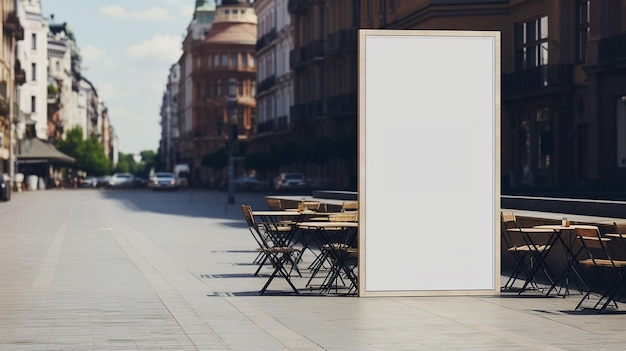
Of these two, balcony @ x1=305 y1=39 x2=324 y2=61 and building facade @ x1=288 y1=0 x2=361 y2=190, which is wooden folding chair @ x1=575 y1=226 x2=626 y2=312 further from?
balcony @ x1=305 y1=39 x2=324 y2=61

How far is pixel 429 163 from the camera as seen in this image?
14.4 m

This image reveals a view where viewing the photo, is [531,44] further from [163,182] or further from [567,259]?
[163,182]

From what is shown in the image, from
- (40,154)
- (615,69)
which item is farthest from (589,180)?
(40,154)

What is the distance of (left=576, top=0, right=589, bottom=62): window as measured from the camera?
43.8 metres

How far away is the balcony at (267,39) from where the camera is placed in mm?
97062

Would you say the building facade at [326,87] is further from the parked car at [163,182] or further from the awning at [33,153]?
the awning at [33,153]

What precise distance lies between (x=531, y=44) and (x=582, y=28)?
13.9 ft

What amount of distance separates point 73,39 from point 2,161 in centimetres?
11453

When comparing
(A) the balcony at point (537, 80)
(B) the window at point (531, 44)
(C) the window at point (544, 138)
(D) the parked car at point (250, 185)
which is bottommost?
(D) the parked car at point (250, 185)

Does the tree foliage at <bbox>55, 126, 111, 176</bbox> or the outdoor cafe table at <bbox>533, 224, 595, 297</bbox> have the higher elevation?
the tree foliage at <bbox>55, 126, 111, 176</bbox>

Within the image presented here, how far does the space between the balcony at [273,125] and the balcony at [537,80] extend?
4311 cm

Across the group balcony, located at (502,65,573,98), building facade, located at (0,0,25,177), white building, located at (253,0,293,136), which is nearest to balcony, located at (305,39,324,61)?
white building, located at (253,0,293,136)

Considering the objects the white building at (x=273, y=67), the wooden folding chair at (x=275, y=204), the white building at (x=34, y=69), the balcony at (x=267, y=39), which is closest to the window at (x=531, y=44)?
the wooden folding chair at (x=275, y=204)

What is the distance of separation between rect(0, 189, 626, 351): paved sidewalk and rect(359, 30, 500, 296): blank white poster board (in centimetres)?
37
